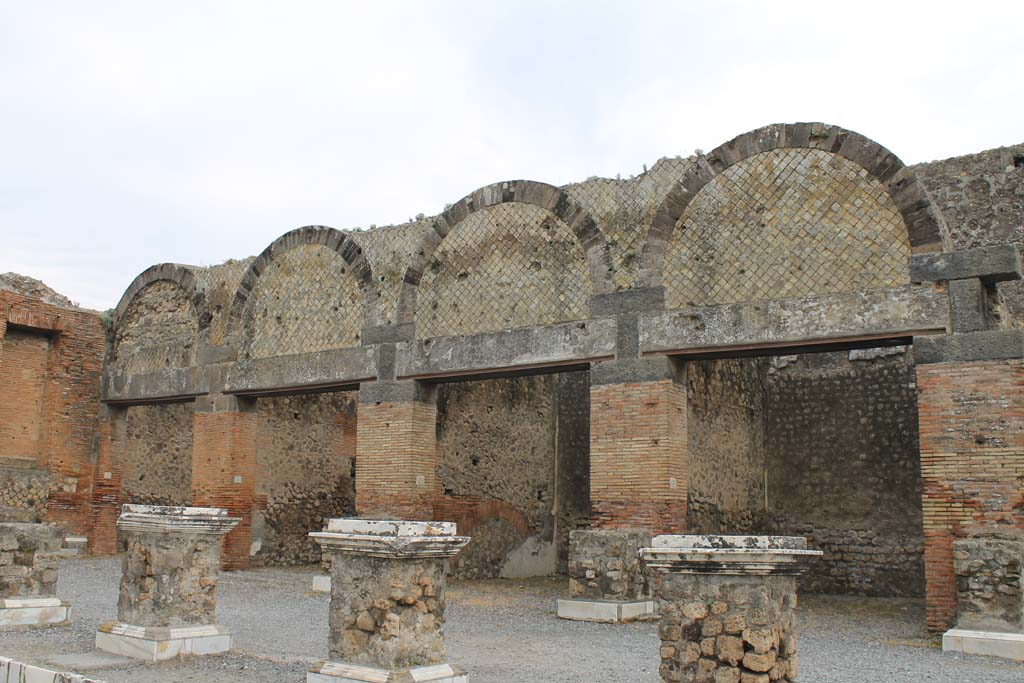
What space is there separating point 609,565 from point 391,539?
4.32 meters

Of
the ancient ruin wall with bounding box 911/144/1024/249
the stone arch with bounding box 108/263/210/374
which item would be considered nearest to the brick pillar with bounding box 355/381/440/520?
the stone arch with bounding box 108/263/210/374

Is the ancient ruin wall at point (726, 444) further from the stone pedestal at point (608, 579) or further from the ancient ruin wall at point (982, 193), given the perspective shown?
the ancient ruin wall at point (982, 193)

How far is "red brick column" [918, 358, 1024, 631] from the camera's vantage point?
7.69m

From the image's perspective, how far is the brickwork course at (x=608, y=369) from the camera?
27.6ft

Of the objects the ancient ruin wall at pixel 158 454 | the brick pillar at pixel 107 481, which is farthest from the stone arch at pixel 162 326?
the ancient ruin wall at pixel 158 454

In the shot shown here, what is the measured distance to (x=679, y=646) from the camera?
457 cm

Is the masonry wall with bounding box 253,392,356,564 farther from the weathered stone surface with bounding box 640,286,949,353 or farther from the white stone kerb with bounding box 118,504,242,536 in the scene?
the weathered stone surface with bounding box 640,286,949,353

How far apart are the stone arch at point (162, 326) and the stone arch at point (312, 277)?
84cm

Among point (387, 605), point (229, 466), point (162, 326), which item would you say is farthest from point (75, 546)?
point (387, 605)

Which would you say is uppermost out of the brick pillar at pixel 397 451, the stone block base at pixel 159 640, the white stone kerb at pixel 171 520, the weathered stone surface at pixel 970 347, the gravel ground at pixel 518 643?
the weathered stone surface at pixel 970 347

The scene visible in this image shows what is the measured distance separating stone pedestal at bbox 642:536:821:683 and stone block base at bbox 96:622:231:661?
3528 mm

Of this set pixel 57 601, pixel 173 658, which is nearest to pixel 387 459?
pixel 57 601

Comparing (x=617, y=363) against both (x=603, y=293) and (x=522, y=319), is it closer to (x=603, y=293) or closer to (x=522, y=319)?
(x=603, y=293)

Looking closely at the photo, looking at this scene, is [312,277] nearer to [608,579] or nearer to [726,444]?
[726,444]
